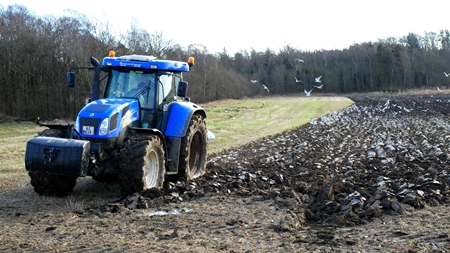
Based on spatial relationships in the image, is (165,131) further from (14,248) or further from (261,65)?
(261,65)

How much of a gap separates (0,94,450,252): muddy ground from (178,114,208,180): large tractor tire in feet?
0.98

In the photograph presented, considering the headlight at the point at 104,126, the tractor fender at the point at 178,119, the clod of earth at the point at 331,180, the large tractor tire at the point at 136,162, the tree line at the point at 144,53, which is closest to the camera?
the clod of earth at the point at 331,180

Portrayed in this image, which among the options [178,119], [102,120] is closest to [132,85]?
[178,119]

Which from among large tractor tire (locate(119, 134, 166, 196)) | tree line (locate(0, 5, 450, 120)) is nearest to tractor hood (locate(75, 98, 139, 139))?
large tractor tire (locate(119, 134, 166, 196))

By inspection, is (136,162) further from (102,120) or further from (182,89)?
(182,89)

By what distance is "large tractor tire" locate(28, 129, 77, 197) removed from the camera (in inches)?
295

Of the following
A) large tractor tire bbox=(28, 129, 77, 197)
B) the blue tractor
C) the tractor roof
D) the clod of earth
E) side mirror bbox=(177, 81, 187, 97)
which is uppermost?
the tractor roof

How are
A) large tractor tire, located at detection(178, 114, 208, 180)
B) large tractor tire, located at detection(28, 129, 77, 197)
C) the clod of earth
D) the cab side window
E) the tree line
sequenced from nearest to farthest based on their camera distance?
1. the clod of earth
2. large tractor tire, located at detection(28, 129, 77, 197)
3. the cab side window
4. large tractor tire, located at detection(178, 114, 208, 180)
5. the tree line

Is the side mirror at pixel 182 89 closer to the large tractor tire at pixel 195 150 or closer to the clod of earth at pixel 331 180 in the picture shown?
the large tractor tire at pixel 195 150

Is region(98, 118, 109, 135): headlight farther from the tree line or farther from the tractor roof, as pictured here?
the tree line

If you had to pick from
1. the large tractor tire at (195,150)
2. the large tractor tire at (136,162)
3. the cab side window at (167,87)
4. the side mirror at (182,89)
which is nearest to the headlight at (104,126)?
the large tractor tire at (136,162)

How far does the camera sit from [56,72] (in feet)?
103

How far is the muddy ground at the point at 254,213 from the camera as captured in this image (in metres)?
5.04

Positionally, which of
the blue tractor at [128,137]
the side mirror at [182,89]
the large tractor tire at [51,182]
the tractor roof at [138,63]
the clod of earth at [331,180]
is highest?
the tractor roof at [138,63]
